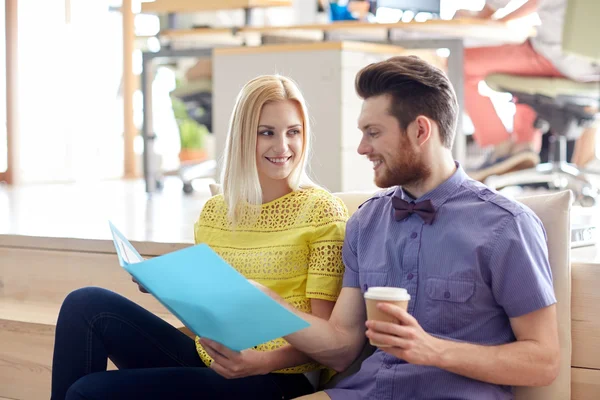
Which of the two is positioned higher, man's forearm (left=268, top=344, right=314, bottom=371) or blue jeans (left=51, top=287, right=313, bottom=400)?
man's forearm (left=268, top=344, right=314, bottom=371)

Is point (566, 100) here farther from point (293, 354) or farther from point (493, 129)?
point (293, 354)

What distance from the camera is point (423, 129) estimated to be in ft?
5.09

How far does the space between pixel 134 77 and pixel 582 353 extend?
21.4 ft

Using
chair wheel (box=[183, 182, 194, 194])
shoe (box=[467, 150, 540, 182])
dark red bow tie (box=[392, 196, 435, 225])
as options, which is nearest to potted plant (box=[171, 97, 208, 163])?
chair wheel (box=[183, 182, 194, 194])

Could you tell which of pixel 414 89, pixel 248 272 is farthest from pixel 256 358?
pixel 414 89

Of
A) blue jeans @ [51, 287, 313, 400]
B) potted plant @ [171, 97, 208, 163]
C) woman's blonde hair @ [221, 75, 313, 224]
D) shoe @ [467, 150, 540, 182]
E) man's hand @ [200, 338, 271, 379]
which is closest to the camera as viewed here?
A: man's hand @ [200, 338, 271, 379]

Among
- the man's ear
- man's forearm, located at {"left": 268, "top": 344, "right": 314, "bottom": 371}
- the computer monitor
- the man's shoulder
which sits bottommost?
man's forearm, located at {"left": 268, "top": 344, "right": 314, "bottom": 371}

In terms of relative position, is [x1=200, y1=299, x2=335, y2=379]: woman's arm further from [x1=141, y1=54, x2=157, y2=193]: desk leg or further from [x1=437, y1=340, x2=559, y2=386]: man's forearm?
[x1=141, y1=54, x2=157, y2=193]: desk leg

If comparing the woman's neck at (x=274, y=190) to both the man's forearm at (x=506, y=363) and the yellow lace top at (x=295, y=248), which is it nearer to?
the yellow lace top at (x=295, y=248)

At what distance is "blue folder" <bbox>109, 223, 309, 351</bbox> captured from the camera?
132 cm

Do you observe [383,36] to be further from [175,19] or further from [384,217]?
[384,217]

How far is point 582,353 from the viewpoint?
1.75 metres

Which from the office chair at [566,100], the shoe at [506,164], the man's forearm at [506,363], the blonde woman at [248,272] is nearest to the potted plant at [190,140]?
the shoe at [506,164]

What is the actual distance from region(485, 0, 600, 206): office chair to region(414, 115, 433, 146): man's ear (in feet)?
9.09
